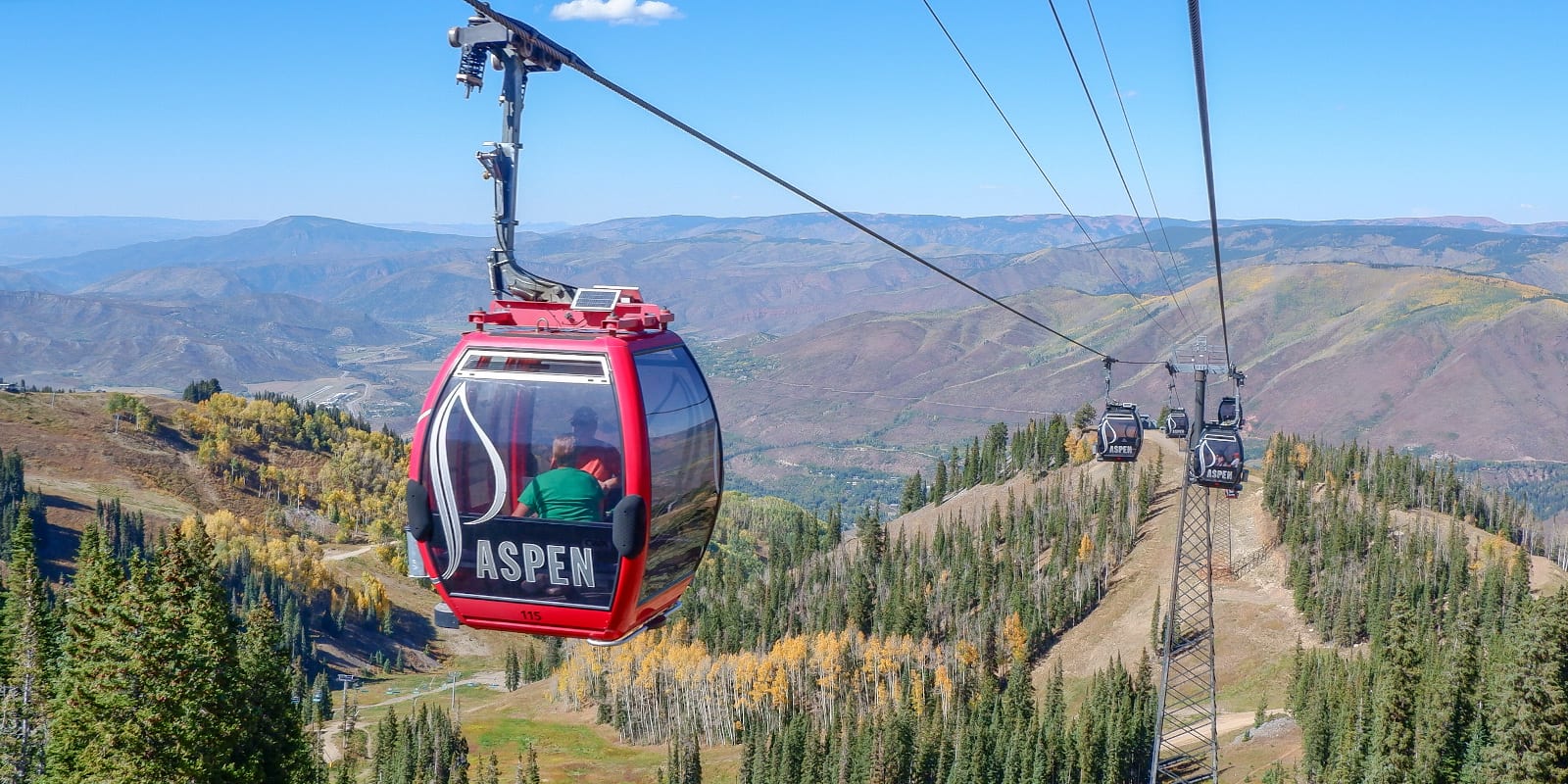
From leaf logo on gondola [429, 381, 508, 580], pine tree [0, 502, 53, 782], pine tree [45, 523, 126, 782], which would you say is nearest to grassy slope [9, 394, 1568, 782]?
pine tree [0, 502, 53, 782]

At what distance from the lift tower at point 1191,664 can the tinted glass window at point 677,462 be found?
26.8 metres

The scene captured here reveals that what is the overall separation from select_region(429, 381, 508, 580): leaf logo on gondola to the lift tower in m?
29.8

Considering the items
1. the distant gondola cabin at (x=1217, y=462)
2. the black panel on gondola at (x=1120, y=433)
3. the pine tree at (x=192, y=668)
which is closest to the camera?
the pine tree at (x=192, y=668)

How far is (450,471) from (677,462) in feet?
10.6

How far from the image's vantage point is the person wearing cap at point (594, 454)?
1778 cm

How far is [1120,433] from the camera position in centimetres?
6141

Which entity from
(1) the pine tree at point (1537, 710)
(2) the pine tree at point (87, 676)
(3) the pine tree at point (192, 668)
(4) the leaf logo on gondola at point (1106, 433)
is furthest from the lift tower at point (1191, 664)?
(2) the pine tree at point (87, 676)

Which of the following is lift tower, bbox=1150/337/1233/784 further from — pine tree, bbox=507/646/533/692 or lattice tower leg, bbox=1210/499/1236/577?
pine tree, bbox=507/646/533/692

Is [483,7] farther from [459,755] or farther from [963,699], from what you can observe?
[963,699]

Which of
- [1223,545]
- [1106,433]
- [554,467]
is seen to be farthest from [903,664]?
[554,467]

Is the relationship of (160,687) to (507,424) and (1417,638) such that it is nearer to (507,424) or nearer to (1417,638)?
(507,424)

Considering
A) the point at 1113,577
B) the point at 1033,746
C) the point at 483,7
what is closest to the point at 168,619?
the point at 483,7

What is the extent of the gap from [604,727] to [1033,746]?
65851 millimetres

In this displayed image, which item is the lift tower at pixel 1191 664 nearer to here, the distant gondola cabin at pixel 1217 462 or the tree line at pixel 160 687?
the distant gondola cabin at pixel 1217 462
